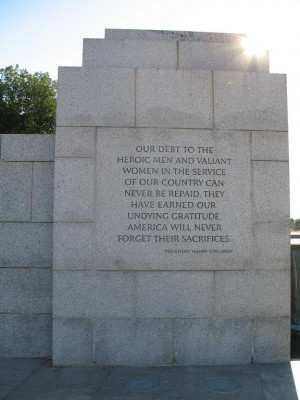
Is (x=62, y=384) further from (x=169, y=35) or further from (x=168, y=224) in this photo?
(x=169, y=35)

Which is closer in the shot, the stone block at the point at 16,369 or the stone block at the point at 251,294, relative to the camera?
the stone block at the point at 16,369

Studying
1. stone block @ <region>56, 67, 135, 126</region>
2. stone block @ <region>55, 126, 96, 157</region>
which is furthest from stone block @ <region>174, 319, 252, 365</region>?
stone block @ <region>56, 67, 135, 126</region>

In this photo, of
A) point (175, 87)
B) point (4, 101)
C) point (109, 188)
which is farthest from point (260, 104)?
point (4, 101)

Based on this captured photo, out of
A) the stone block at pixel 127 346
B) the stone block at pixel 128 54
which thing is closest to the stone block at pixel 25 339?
the stone block at pixel 127 346

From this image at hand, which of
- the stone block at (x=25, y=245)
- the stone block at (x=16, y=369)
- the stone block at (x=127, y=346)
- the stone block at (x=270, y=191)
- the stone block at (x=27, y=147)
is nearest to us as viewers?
the stone block at (x=16, y=369)

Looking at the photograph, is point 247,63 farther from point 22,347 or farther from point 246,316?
point 22,347

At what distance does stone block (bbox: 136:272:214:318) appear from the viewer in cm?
568

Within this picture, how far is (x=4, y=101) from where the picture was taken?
2523 centimetres

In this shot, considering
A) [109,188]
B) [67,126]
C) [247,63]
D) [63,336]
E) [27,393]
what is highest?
[247,63]

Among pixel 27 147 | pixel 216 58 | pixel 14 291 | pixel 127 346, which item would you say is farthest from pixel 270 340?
pixel 27 147

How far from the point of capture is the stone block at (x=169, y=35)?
20.6 feet

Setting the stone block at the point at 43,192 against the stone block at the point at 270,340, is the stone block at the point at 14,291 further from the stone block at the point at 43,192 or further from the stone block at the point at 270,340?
the stone block at the point at 270,340

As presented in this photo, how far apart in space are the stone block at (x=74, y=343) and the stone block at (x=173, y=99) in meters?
3.16

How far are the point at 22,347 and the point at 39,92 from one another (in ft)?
76.1
